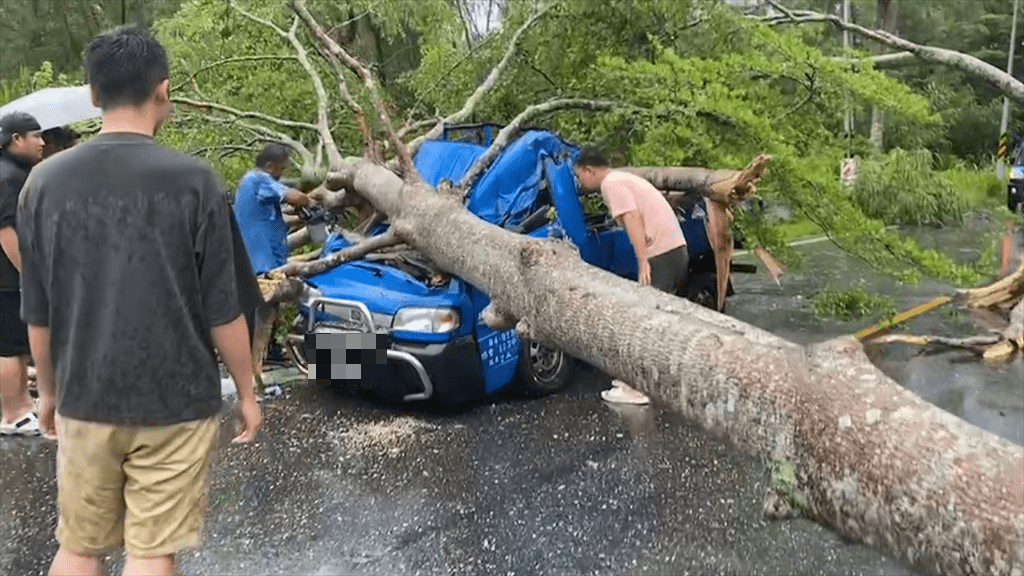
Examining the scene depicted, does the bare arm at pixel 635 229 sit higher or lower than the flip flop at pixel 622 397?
higher

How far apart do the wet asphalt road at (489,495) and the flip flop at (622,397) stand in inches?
3.2

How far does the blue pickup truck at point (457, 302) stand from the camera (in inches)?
199

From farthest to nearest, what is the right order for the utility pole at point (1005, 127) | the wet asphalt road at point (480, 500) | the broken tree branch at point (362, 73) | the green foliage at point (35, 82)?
1. the utility pole at point (1005, 127)
2. the green foliage at point (35, 82)
3. the broken tree branch at point (362, 73)
4. the wet asphalt road at point (480, 500)

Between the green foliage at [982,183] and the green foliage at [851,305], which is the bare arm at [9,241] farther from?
the green foliage at [982,183]

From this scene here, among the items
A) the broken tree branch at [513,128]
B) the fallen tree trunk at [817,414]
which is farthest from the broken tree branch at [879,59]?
the fallen tree trunk at [817,414]

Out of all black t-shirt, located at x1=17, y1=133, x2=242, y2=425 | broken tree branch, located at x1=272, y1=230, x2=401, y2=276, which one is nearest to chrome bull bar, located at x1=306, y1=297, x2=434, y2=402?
broken tree branch, located at x1=272, y1=230, x2=401, y2=276

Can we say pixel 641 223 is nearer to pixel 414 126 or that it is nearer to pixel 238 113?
pixel 414 126

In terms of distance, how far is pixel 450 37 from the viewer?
8.96 meters

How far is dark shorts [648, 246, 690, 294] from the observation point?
222 inches

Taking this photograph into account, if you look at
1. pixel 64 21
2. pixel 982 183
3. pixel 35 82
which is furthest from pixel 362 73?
pixel 982 183

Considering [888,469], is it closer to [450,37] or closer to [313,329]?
[313,329]

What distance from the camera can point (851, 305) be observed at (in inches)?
287

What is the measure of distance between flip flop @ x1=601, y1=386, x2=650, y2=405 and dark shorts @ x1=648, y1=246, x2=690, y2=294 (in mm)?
656

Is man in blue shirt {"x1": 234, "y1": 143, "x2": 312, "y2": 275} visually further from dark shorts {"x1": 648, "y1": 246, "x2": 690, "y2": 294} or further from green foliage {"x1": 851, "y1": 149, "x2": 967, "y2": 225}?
green foliage {"x1": 851, "y1": 149, "x2": 967, "y2": 225}
